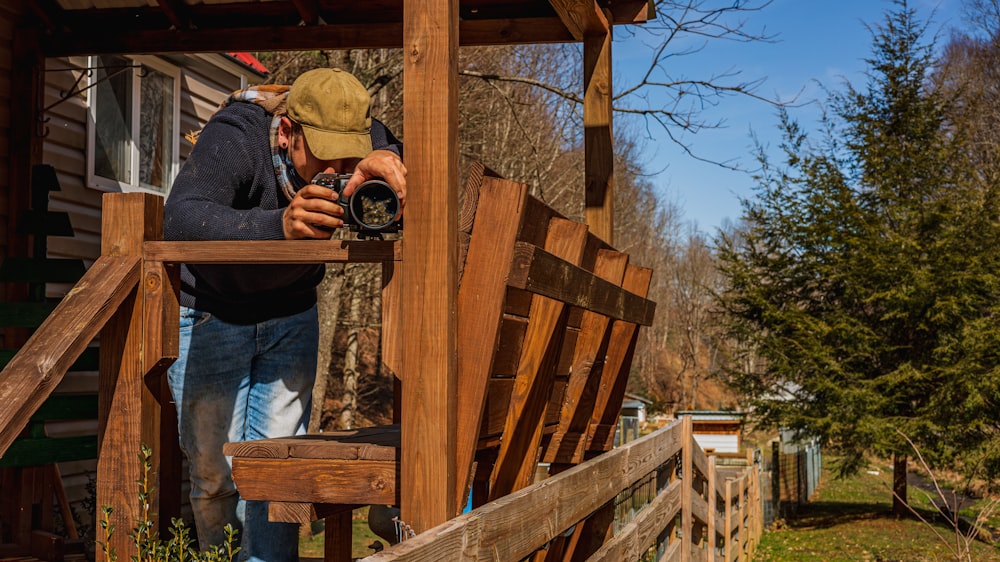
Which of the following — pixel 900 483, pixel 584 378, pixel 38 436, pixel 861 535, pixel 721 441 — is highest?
pixel 584 378

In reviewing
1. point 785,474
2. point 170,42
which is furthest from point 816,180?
point 170,42

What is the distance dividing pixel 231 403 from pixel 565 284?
118 centimetres

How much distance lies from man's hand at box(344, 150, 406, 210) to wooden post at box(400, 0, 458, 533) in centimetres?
9

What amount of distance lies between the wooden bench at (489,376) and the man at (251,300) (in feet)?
1.10

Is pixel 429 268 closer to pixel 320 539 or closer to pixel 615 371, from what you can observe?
pixel 615 371

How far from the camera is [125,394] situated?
8.39ft

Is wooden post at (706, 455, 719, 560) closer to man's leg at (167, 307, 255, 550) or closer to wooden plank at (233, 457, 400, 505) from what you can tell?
man's leg at (167, 307, 255, 550)

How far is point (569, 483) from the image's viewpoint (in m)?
3.05

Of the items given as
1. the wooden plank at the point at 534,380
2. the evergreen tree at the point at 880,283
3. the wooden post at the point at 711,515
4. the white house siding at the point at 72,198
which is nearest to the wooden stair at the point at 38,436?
the white house siding at the point at 72,198


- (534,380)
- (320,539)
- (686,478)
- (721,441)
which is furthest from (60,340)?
(721,441)

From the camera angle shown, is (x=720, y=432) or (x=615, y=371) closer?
(x=615, y=371)

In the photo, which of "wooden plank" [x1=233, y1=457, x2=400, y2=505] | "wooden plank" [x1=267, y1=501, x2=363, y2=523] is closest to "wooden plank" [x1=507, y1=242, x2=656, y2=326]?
"wooden plank" [x1=233, y1=457, x2=400, y2=505]

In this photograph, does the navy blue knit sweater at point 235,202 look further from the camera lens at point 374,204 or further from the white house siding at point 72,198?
the white house siding at point 72,198

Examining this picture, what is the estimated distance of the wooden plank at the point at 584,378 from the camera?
13.1 feet
